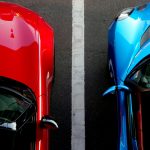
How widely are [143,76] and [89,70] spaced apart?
4.98ft

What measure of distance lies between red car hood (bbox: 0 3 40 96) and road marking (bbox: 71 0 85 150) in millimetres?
1150

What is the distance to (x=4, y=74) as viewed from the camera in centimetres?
461

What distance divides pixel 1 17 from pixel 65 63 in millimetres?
1429

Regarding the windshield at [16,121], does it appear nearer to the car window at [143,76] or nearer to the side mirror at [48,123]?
the side mirror at [48,123]

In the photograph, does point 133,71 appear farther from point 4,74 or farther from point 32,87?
point 4,74

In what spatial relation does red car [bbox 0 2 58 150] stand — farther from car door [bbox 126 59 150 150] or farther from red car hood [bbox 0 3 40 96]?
car door [bbox 126 59 150 150]

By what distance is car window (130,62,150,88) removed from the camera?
470 centimetres

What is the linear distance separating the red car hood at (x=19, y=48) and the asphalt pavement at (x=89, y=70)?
110 cm

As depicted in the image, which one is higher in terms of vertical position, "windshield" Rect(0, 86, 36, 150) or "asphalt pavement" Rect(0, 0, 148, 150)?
"asphalt pavement" Rect(0, 0, 148, 150)

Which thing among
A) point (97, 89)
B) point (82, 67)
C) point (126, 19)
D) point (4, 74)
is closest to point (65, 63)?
point (82, 67)

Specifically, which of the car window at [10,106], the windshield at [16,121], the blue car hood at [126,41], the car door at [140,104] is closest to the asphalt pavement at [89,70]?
the blue car hood at [126,41]

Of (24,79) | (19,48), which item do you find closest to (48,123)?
(24,79)

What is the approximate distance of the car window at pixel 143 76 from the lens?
4699 millimetres

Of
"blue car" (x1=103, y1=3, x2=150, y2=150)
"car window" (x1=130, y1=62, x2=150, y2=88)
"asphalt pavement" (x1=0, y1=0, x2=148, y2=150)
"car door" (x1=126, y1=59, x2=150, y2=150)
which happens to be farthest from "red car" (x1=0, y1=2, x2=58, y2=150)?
"car window" (x1=130, y1=62, x2=150, y2=88)
